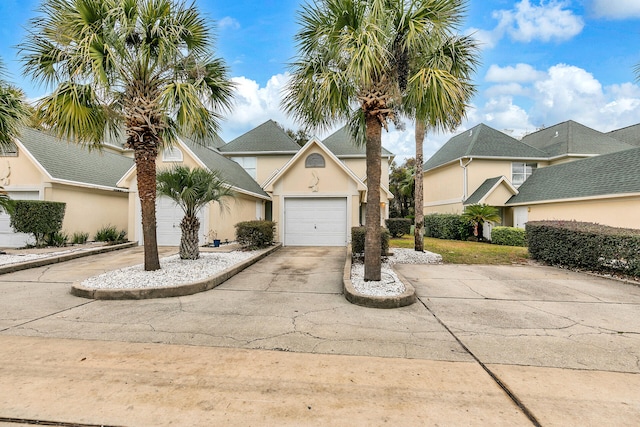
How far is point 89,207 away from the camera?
15.3 m

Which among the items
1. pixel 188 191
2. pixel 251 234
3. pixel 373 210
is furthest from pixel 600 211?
pixel 188 191

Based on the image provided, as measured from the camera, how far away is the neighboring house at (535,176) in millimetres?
14852

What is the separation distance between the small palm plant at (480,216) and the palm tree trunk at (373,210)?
46.4 feet

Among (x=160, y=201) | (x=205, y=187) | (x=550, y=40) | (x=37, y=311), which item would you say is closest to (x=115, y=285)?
(x=37, y=311)

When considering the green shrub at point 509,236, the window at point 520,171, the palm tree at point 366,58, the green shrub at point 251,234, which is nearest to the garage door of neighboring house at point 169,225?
the green shrub at point 251,234

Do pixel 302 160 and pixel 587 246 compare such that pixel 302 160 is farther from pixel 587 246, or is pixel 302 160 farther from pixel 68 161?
pixel 68 161

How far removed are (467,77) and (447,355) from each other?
885cm

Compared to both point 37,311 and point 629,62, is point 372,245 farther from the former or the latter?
point 629,62

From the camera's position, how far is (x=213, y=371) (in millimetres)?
3207

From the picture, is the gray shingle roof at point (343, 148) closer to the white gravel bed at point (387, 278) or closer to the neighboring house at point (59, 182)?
the white gravel bed at point (387, 278)

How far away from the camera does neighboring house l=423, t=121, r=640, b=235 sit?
14.9 m

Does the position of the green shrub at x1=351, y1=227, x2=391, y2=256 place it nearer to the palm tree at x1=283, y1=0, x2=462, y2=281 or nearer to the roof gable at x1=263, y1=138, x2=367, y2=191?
the palm tree at x1=283, y1=0, x2=462, y2=281

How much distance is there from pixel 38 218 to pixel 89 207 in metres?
2.87

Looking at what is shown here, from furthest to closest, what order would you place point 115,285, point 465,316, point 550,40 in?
point 550,40 → point 115,285 → point 465,316
